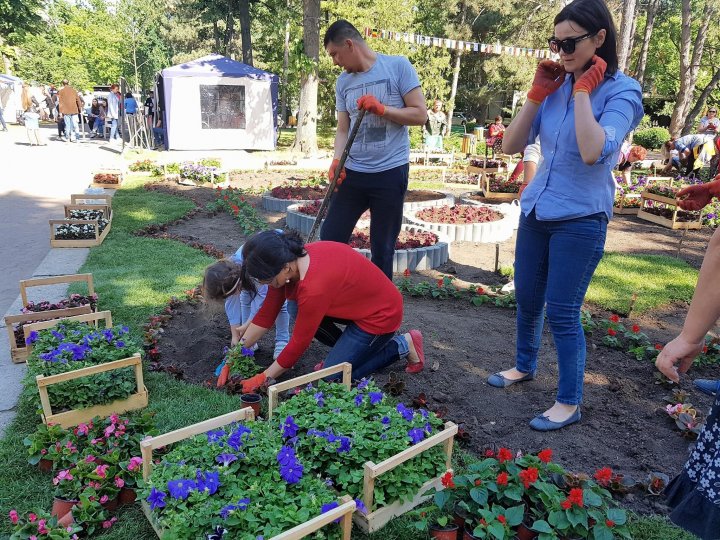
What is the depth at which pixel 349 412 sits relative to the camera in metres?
2.54

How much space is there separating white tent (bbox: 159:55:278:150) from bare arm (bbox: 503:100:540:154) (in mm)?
16351

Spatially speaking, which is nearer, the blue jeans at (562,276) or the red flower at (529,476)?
the red flower at (529,476)

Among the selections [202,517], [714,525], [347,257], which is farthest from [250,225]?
[714,525]

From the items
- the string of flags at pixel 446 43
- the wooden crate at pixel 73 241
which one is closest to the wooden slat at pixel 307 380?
the wooden crate at pixel 73 241

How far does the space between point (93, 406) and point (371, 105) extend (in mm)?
2400

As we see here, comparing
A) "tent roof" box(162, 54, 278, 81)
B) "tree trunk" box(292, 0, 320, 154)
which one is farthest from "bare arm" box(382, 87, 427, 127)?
"tent roof" box(162, 54, 278, 81)

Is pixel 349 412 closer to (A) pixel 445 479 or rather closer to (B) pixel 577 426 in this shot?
(A) pixel 445 479

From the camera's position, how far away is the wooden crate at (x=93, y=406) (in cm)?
268

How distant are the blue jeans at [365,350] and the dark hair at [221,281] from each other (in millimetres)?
698

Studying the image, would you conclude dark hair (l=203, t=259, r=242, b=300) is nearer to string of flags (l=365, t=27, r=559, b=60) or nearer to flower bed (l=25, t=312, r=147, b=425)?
flower bed (l=25, t=312, r=147, b=425)

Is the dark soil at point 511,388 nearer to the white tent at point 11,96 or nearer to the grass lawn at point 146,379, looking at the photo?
the grass lawn at point 146,379

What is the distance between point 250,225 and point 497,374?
199 inches

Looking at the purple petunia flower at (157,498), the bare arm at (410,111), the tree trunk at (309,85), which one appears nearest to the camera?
the purple petunia flower at (157,498)

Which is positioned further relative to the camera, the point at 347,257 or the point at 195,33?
the point at 195,33
